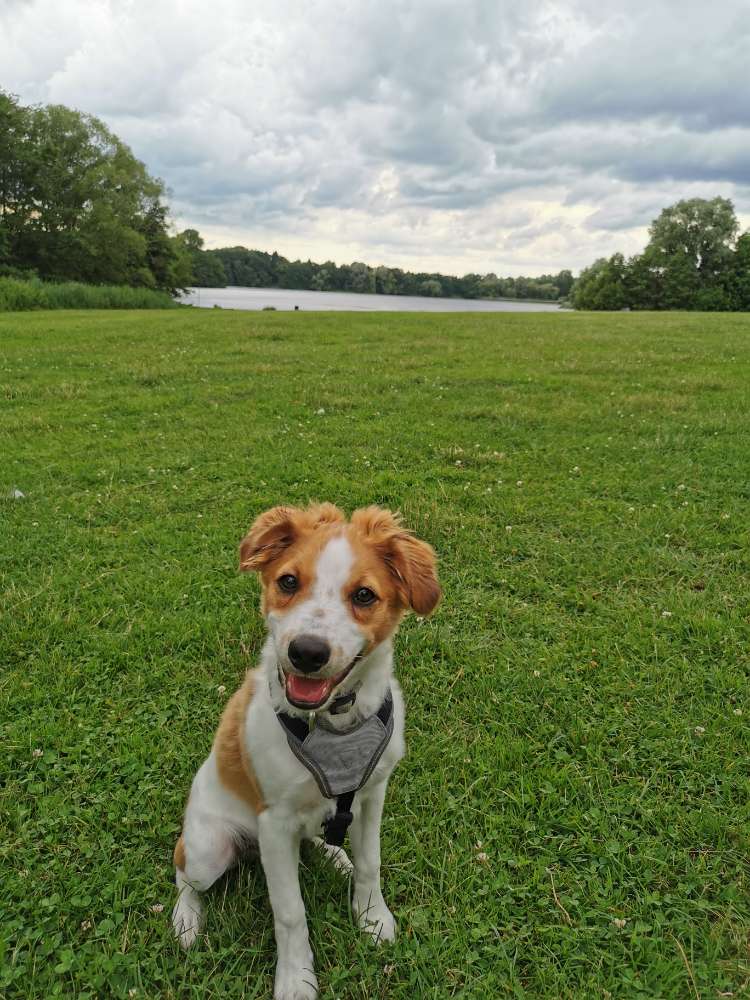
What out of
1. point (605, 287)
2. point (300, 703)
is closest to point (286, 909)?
point (300, 703)

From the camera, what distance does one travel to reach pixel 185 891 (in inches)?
110

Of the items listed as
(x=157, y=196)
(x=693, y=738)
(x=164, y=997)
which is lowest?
(x=164, y=997)

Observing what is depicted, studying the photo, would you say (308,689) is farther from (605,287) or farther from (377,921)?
(605,287)

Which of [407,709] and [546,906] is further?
[407,709]

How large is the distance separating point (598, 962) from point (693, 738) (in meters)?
1.59

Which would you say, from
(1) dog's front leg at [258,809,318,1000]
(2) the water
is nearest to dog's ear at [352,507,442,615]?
(1) dog's front leg at [258,809,318,1000]

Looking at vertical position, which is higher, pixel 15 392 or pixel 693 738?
pixel 15 392

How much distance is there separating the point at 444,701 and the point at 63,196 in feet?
220

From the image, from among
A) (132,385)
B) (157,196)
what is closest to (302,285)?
(157,196)

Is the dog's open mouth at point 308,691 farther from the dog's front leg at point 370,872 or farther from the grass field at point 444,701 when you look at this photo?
the grass field at point 444,701

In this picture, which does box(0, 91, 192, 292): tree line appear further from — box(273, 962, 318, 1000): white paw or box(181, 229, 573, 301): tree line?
box(273, 962, 318, 1000): white paw

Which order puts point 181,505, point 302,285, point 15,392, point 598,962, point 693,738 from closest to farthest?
point 598,962
point 693,738
point 181,505
point 15,392
point 302,285

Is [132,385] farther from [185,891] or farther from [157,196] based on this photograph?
[157,196]

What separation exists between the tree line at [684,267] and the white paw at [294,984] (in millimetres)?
82679
